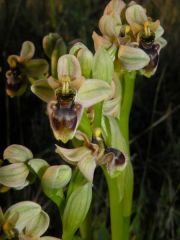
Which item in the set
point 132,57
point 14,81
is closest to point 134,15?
point 132,57

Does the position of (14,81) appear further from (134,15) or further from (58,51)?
(134,15)

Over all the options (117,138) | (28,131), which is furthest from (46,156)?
(117,138)

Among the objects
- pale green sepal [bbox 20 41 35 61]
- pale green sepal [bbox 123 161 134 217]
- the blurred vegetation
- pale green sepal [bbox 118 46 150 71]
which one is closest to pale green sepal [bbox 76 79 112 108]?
pale green sepal [bbox 118 46 150 71]

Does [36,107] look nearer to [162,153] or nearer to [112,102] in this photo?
[162,153]

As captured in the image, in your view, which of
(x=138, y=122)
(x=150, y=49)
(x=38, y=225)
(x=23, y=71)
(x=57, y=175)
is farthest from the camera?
(x=138, y=122)

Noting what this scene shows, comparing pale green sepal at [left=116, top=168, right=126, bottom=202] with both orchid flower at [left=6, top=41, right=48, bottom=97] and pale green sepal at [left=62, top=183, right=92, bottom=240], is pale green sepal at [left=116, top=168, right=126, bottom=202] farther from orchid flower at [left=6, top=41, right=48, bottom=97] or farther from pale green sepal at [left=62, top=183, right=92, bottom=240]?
orchid flower at [left=6, top=41, right=48, bottom=97]

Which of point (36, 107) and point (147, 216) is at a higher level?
point (36, 107)

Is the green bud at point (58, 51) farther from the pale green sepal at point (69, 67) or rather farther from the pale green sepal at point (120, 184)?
the pale green sepal at point (120, 184)

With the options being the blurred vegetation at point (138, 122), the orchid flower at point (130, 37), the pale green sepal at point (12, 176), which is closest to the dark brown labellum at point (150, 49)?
the orchid flower at point (130, 37)
